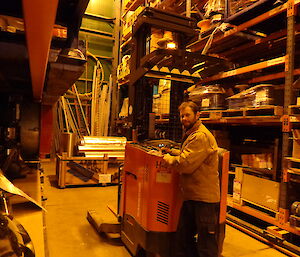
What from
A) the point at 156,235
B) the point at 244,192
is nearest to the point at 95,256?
the point at 156,235

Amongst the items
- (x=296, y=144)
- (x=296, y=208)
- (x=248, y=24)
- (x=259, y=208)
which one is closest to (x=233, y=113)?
(x=296, y=144)

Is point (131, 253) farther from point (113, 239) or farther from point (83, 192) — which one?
point (83, 192)

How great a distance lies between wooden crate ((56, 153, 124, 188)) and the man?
11.4 ft

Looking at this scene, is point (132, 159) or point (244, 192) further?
point (244, 192)

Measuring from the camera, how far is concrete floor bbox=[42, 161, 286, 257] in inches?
122

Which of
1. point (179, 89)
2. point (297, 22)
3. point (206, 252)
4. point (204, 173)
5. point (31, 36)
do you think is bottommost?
point (206, 252)

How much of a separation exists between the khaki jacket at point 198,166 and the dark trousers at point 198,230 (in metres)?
0.10

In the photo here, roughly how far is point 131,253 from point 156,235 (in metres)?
0.64

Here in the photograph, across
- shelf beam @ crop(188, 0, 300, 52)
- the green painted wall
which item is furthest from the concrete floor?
the green painted wall

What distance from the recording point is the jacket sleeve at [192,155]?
2457 mm

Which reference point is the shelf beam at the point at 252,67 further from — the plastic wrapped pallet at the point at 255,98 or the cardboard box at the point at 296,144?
the cardboard box at the point at 296,144

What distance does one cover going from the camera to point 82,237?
3461 mm

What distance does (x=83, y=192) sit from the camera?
5.58 m

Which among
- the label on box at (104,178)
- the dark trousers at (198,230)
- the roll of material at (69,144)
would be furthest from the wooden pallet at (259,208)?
the roll of material at (69,144)
